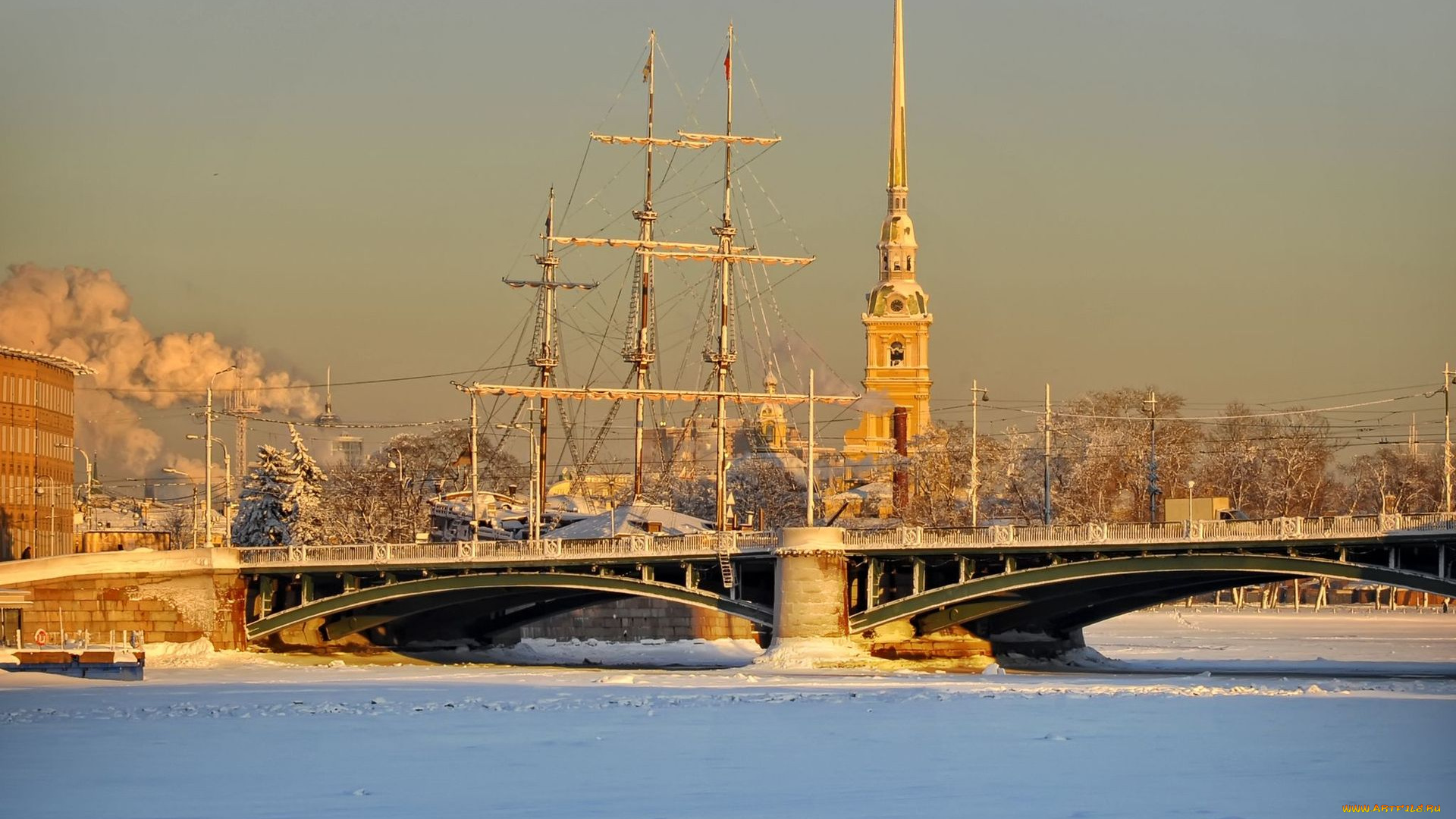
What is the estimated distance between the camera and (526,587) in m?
78.5

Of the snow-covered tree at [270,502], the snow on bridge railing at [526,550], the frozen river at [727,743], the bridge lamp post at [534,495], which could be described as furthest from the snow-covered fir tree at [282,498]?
the frozen river at [727,743]

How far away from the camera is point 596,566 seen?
79062 mm

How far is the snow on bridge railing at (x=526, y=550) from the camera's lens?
3061 inches

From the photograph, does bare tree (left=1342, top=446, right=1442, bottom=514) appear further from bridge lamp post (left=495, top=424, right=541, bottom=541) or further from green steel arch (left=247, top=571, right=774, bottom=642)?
green steel arch (left=247, top=571, right=774, bottom=642)

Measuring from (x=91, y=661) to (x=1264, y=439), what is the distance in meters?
95.2

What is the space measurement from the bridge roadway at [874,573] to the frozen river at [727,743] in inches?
131

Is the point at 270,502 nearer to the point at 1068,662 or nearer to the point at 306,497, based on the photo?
the point at 306,497

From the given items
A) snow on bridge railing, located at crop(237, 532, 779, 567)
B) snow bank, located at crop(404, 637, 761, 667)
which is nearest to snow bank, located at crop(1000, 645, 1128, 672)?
snow on bridge railing, located at crop(237, 532, 779, 567)

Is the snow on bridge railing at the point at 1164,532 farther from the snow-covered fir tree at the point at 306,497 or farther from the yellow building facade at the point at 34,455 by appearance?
the yellow building facade at the point at 34,455

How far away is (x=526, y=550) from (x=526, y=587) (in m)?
2.26

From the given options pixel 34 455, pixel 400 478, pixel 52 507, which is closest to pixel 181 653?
pixel 34 455

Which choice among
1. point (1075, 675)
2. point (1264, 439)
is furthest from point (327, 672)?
point (1264, 439)

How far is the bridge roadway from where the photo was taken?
68000mm

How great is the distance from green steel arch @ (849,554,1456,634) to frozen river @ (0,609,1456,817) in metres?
2.93
